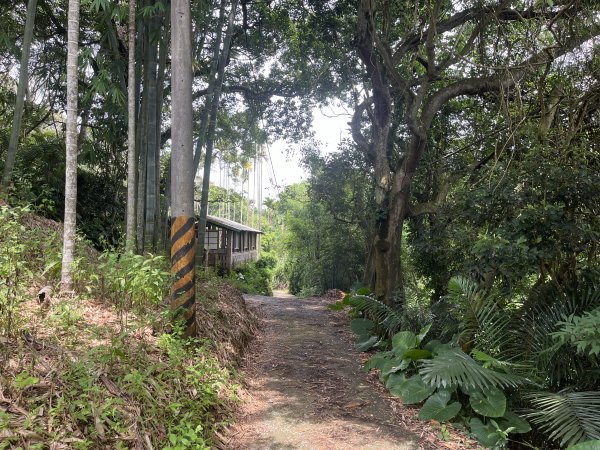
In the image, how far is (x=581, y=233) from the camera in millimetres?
5617

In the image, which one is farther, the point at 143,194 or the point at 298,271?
the point at 298,271

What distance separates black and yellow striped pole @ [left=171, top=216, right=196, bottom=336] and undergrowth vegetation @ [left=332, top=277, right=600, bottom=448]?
110 inches

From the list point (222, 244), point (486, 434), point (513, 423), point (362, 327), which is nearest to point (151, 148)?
point (362, 327)

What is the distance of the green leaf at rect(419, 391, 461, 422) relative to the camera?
4.84 m

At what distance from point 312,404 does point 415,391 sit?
124 cm

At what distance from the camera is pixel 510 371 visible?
509cm

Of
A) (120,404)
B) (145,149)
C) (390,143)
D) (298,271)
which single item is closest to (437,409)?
(120,404)

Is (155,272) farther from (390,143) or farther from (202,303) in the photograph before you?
(390,143)

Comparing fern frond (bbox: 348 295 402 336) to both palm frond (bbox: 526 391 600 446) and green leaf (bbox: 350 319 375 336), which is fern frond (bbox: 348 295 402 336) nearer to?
green leaf (bbox: 350 319 375 336)

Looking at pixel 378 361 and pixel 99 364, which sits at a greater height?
pixel 99 364

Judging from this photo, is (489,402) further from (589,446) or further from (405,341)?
(405,341)

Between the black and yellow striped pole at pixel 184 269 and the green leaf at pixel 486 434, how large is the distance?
337 cm

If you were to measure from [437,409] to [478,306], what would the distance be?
62.3 inches

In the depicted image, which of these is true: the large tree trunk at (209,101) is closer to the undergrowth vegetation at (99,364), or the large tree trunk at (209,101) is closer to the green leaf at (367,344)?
the undergrowth vegetation at (99,364)
